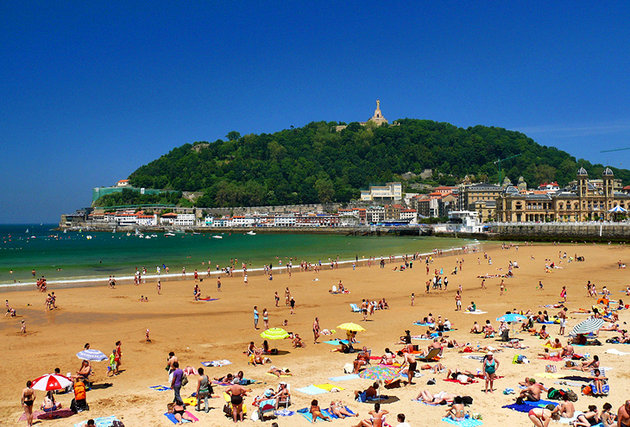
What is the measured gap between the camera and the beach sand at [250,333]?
398 inches

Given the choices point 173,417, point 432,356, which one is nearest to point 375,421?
point 173,417

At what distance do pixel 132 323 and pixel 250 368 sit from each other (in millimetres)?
7853

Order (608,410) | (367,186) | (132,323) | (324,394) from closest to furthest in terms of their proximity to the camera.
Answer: (608,410) → (324,394) → (132,323) → (367,186)

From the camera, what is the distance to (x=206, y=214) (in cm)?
16288

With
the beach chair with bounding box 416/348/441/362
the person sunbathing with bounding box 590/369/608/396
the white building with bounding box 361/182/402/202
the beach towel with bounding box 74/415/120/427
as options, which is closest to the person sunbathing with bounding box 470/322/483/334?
the beach chair with bounding box 416/348/441/362

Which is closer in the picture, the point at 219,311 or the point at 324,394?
the point at 324,394

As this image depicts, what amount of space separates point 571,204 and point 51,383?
93739 millimetres

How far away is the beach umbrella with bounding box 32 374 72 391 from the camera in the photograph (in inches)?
384

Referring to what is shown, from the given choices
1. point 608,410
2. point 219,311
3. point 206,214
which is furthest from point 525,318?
point 206,214

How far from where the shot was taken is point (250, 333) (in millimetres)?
16969

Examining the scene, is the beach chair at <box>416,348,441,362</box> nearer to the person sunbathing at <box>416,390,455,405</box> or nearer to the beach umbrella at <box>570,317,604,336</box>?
the person sunbathing at <box>416,390,455,405</box>

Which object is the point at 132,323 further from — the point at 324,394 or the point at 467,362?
the point at 467,362

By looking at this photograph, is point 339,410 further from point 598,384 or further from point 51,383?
point 51,383

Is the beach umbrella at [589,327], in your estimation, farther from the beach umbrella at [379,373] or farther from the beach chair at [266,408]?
the beach chair at [266,408]
